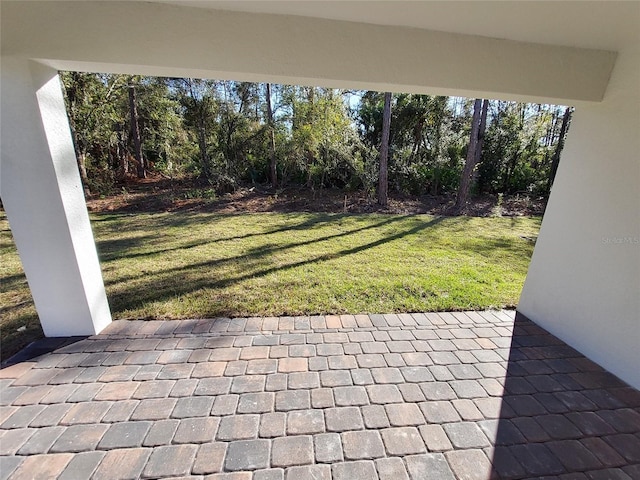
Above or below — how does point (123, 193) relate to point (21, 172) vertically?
below

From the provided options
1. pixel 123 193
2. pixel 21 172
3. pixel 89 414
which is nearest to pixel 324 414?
pixel 89 414

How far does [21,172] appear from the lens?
1993 millimetres

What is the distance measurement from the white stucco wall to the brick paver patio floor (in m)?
0.23

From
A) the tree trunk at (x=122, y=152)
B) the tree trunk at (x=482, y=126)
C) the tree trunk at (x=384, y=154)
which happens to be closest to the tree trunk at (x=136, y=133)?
the tree trunk at (x=122, y=152)

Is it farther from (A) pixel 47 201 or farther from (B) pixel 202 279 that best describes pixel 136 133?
(A) pixel 47 201

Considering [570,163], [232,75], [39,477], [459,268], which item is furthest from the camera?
[459,268]

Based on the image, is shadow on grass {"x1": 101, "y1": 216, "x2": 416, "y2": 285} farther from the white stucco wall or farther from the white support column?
the white stucco wall

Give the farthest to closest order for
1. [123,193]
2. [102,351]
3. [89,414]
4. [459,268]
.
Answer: [123,193]
[459,268]
[102,351]
[89,414]

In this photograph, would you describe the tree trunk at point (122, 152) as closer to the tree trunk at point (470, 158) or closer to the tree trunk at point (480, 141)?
the tree trunk at point (470, 158)

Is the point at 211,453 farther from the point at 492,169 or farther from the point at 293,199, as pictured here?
the point at 492,169

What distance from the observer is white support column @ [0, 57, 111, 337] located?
188cm

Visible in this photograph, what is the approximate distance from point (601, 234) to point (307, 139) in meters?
7.48

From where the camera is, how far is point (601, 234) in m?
2.25

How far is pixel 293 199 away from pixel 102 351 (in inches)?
272
